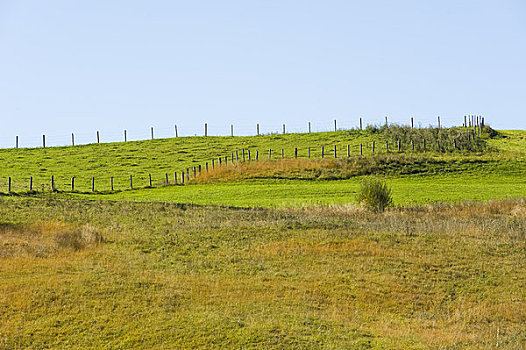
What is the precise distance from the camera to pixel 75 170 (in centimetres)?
7956

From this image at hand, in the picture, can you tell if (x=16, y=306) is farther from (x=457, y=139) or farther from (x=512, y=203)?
(x=457, y=139)

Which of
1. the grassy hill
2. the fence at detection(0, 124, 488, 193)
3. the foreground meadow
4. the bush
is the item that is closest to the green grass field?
the foreground meadow

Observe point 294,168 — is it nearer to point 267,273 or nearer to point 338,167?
point 338,167

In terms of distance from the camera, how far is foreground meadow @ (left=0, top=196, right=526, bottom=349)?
18.4m

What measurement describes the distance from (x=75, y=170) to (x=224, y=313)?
2475 inches

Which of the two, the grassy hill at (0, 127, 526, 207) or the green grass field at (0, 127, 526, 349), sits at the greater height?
the grassy hill at (0, 127, 526, 207)

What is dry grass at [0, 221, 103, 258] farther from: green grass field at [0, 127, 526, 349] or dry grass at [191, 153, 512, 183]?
dry grass at [191, 153, 512, 183]

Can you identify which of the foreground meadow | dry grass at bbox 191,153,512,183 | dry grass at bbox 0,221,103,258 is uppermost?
dry grass at bbox 191,153,512,183

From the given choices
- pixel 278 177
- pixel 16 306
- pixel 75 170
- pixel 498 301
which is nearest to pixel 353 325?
pixel 498 301

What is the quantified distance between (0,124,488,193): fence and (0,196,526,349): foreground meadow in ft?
95.6

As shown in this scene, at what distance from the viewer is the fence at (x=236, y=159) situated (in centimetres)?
6444

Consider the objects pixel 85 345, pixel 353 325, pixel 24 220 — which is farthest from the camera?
pixel 24 220

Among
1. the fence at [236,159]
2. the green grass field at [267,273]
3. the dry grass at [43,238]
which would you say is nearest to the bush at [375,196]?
the green grass field at [267,273]

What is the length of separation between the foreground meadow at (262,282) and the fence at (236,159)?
29147mm
